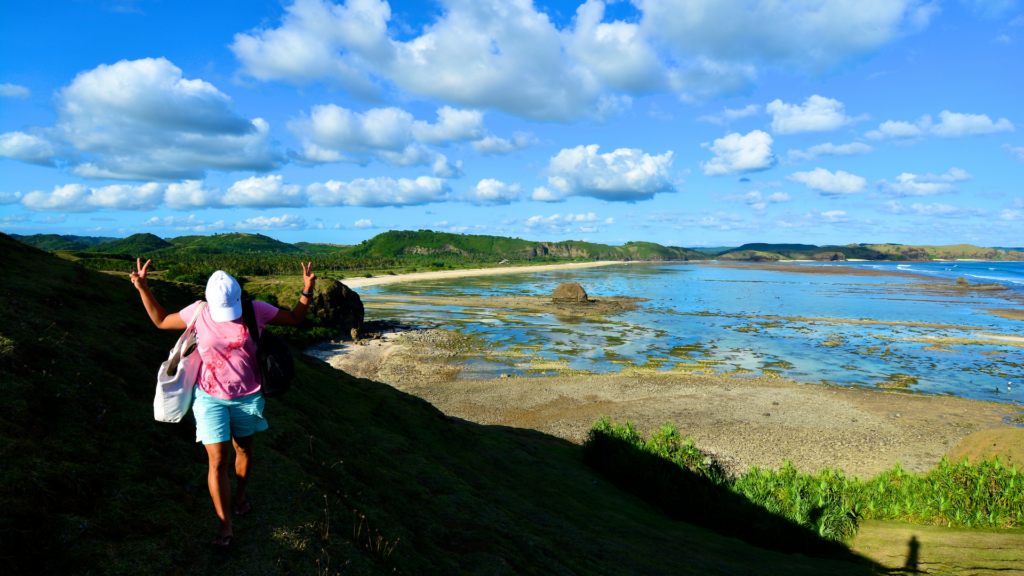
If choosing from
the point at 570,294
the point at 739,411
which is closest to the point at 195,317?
the point at 739,411

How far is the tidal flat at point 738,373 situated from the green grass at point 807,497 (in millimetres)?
5803

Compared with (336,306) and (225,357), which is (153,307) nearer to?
(225,357)

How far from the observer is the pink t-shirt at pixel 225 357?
490 cm

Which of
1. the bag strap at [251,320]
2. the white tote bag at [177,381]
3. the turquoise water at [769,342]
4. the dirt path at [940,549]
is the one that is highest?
the bag strap at [251,320]

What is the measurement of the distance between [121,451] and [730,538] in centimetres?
1252

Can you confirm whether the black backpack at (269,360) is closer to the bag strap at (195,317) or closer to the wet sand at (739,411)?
the bag strap at (195,317)

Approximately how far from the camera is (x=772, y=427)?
73.8 feet

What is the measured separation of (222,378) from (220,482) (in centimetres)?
109

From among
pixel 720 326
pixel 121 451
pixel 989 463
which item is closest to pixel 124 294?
pixel 121 451

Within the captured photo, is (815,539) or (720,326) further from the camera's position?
(720,326)

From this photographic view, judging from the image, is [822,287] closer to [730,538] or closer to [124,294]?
[730,538]

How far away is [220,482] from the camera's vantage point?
4.89 meters

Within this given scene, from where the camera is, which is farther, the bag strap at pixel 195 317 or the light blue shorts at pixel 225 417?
the bag strap at pixel 195 317

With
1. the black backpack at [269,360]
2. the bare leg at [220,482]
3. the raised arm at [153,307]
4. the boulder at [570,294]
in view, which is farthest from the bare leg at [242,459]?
the boulder at [570,294]
